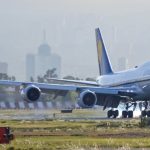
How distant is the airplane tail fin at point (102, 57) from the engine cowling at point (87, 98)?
13.9 m

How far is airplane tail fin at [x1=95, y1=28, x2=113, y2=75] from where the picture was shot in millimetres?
90481

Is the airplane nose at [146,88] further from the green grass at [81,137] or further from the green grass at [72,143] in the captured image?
the green grass at [72,143]

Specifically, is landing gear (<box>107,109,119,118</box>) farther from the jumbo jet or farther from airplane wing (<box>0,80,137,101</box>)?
airplane wing (<box>0,80,137,101</box>)

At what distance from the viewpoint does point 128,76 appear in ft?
260

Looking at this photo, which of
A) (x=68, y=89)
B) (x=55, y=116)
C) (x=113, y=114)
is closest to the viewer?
(x=68, y=89)

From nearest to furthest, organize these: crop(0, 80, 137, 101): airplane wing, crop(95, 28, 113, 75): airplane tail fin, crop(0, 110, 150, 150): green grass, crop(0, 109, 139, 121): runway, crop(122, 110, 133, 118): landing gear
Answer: crop(0, 110, 150, 150): green grass < crop(0, 80, 137, 101): airplane wing < crop(0, 109, 139, 121): runway < crop(122, 110, 133, 118): landing gear < crop(95, 28, 113, 75): airplane tail fin

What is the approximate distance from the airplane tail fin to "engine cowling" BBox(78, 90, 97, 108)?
548 inches

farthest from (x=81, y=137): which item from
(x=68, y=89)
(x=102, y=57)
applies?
(x=102, y=57)

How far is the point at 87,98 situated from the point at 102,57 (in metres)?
17.7

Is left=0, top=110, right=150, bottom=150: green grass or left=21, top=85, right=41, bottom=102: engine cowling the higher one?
left=21, top=85, right=41, bottom=102: engine cowling

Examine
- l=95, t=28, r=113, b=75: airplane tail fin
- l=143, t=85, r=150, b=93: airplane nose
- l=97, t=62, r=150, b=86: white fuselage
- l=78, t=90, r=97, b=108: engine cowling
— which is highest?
l=95, t=28, r=113, b=75: airplane tail fin

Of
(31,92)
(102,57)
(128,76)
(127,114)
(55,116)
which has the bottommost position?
(127,114)

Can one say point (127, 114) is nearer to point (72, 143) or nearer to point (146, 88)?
point (146, 88)

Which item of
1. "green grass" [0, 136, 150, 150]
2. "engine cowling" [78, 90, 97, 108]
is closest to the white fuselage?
"engine cowling" [78, 90, 97, 108]
